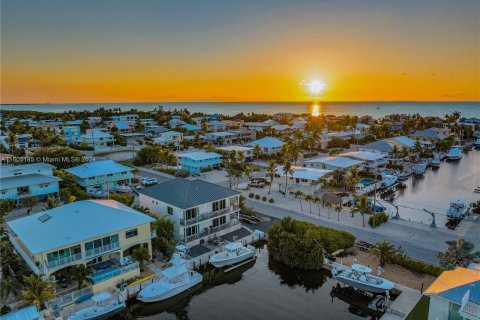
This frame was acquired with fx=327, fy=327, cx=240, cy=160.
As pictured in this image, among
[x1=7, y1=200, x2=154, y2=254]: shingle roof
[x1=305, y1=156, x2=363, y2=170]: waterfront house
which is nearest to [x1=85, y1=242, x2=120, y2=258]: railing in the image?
[x1=7, y1=200, x2=154, y2=254]: shingle roof

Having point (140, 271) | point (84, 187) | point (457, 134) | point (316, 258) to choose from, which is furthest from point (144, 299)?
point (457, 134)

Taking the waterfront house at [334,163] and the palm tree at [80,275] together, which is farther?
the waterfront house at [334,163]

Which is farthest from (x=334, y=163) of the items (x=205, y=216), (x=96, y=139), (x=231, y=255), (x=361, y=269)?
(x=96, y=139)

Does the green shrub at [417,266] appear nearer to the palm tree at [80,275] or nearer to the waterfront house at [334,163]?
the palm tree at [80,275]

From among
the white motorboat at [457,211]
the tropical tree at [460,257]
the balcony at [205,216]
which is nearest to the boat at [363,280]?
the tropical tree at [460,257]

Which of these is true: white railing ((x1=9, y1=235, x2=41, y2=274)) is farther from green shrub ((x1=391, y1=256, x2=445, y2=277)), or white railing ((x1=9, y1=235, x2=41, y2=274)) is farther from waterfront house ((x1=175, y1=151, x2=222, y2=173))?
waterfront house ((x1=175, y1=151, x2=222, y2=173))

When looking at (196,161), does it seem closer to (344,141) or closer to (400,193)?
(400,193)
